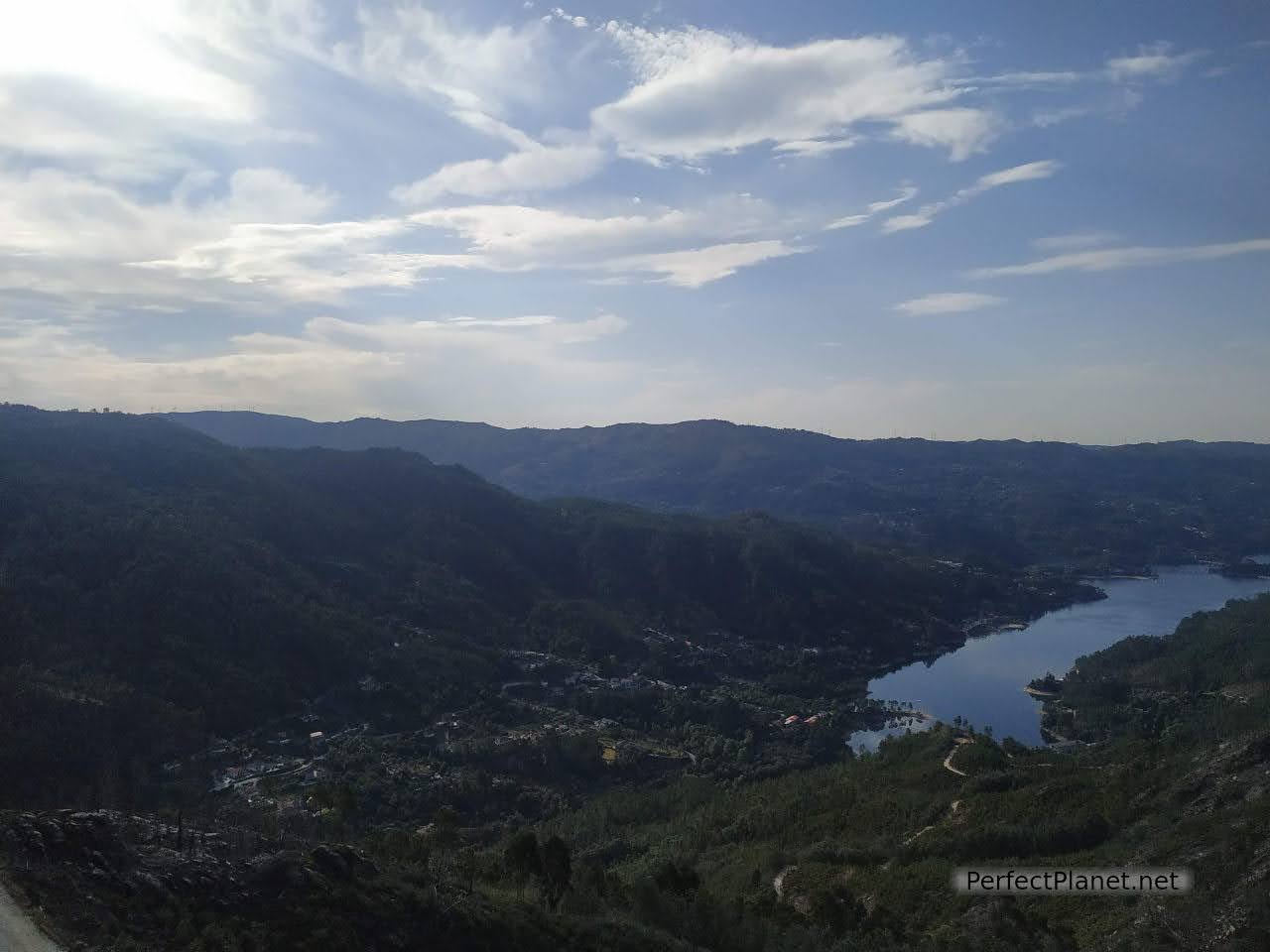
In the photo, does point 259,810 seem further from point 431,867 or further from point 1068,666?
point 1068,666

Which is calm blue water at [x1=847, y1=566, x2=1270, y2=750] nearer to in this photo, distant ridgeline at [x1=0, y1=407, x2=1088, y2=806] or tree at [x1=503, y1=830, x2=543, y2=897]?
distant ridgeline at [x1=0, y1=407, x2=1088, y2=806]

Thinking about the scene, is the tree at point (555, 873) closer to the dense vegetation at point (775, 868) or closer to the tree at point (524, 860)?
the dense vegetation at point (775, 868)

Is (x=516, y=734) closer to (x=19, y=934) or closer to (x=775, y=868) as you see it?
(x=775, y=868)

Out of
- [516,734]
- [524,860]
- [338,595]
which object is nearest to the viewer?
[524,860]

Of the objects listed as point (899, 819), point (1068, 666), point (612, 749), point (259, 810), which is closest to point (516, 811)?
point (612, 749)

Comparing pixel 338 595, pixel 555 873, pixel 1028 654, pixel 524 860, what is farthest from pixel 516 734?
pixel 1028 654

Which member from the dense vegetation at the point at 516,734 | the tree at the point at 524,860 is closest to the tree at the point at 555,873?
the dense vegetation at the point at 516,734

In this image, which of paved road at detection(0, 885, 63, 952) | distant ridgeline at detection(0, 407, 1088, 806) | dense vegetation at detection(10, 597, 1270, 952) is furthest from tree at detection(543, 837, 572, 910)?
distant ridgeline at detection(0, 407, 1088, 806)
